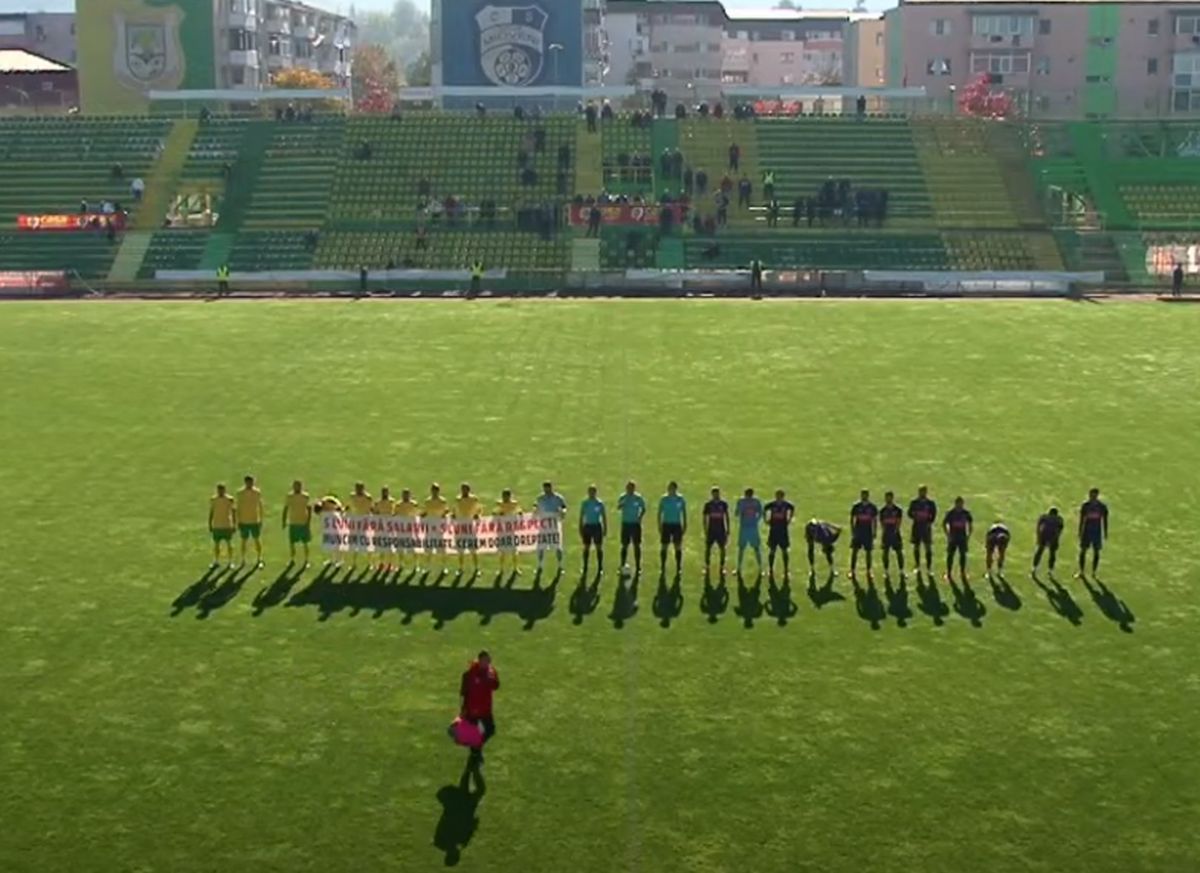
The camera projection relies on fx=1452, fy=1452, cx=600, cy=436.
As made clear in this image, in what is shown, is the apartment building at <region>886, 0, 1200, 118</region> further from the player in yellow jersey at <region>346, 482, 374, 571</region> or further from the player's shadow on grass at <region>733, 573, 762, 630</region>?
the player in yellow jersey at <region>346, 482, 374, 571</region>

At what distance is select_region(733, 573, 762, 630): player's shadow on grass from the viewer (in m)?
18.7

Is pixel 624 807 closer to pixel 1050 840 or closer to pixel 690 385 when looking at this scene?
pixel 1050 840

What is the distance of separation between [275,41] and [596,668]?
329 ft

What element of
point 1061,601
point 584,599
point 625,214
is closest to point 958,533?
point 1061,601

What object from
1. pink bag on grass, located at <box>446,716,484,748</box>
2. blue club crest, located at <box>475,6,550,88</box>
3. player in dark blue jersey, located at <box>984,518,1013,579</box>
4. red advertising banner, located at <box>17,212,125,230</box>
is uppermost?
blue club crest, located at <box>475,6,550,88</box>

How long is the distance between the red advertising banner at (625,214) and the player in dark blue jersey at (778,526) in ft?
135

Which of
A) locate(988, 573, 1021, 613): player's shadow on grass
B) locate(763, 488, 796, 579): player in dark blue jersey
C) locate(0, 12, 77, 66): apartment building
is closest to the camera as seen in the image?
locate(988, 573, 1021, 613): player's shadow on grass

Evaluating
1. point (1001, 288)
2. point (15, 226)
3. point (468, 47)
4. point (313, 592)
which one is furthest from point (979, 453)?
point (468, 47)

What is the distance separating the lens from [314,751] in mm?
14742

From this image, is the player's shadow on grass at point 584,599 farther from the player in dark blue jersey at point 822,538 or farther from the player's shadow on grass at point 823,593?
the player in dark blue jersey at point 822,538

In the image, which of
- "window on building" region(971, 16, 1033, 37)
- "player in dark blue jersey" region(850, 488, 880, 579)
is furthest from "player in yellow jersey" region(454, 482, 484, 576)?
"window on building" region(971, 16, 1033, 37)

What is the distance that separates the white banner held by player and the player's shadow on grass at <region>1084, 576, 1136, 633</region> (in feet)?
24.0

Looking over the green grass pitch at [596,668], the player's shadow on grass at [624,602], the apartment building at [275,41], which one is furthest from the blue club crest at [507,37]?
the player's shadow on grass at [624,602]

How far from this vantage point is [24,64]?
84812mm
